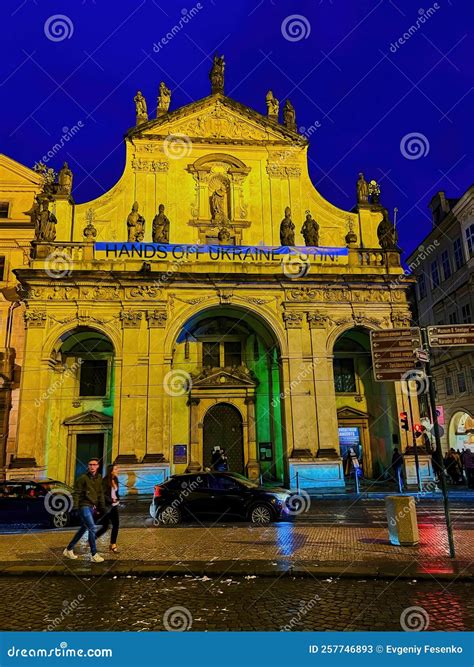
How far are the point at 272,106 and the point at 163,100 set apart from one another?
676cm

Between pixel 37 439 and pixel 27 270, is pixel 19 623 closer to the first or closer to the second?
pixel 37 439

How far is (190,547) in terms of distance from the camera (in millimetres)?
9758

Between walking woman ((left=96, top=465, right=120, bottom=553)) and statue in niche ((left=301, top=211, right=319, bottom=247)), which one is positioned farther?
statue in niche ((left=301, top=211, right=319, bottom=247))

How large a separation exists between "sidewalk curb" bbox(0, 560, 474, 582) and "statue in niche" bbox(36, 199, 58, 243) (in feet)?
64.0

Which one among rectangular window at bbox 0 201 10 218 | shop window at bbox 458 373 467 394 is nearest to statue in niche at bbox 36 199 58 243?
rectangular window at bbox 0 201 10 218

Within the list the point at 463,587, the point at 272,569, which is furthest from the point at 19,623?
the point at 463,587

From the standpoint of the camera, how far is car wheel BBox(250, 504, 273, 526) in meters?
13.6

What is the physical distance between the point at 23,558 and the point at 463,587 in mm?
7495

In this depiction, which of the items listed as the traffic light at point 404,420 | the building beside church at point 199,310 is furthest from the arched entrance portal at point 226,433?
the traffic light at point 404,420

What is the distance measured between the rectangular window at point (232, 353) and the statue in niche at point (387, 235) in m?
9.74

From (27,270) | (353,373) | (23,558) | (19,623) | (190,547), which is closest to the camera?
(19,623)

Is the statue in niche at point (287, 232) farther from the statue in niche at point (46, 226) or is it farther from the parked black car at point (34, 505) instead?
the parked black car at point (34, 505)

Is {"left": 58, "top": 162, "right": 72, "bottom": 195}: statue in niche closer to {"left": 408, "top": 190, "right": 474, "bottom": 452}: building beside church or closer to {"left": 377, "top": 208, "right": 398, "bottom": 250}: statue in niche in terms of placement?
{"left": 377, "top": 208, "right": 398, "bottom": 250}: statue in niche

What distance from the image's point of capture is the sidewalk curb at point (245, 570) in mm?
7359
